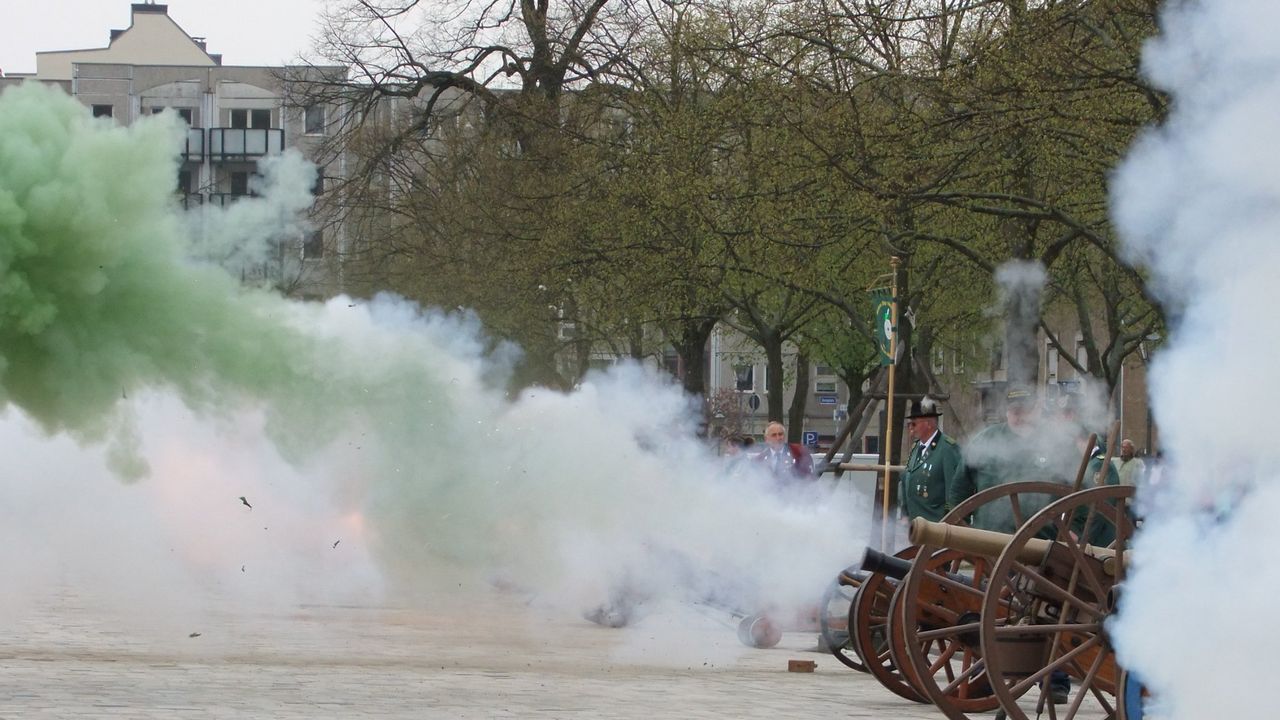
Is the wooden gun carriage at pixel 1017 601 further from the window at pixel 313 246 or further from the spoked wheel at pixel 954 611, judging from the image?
the window at pixel 313 246

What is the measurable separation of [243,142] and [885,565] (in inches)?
2177

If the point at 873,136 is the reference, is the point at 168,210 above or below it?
below

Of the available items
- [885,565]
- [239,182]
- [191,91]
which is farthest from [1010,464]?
[191,91]

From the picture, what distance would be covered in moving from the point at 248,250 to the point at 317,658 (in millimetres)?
2973

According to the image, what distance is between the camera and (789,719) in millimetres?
10430

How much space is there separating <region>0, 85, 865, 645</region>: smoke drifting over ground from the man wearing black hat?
0.55m

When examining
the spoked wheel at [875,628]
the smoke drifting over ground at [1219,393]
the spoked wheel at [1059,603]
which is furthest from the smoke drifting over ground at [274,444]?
the smoke drifting over ground at [1219,393]

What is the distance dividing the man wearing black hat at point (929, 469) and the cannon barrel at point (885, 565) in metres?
2.85

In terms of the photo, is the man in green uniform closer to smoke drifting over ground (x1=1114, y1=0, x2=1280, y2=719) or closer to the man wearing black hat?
the man wearing black hat

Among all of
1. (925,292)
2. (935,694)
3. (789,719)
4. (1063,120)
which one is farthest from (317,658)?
(925,292)

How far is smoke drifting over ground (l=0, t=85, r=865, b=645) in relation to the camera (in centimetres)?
1198

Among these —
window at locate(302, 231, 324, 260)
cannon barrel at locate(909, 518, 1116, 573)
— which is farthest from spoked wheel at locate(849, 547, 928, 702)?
window at locate(302, 231, 324, 260)

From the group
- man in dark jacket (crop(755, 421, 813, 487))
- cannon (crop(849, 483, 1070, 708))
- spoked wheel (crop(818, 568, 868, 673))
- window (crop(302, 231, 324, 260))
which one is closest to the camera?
cannon (crop(849, 483, 1070, 708))

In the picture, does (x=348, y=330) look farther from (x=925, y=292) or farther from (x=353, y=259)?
(x=353, y=259)
